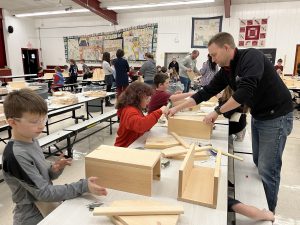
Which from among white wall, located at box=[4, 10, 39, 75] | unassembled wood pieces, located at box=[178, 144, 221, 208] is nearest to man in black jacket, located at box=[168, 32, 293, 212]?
unassembled wood pieces, located at box=[178, 144, 221, 208]

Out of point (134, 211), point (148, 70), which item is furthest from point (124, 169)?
point (148, 70)

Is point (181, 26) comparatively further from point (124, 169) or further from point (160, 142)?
point (124, 169)

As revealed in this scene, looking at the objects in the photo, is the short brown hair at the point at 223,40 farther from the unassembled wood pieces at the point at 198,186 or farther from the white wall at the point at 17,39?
the white wall at the point at 17,39

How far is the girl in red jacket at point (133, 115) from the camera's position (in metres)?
1.94

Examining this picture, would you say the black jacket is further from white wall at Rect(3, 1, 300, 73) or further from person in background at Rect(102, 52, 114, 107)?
white wall at Rect(3, 1, 300, 73)

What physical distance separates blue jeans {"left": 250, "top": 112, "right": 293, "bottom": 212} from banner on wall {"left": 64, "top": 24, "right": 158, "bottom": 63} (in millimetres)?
9632

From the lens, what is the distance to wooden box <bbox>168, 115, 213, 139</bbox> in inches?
81.0

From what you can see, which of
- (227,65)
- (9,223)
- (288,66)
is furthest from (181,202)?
(288,66)

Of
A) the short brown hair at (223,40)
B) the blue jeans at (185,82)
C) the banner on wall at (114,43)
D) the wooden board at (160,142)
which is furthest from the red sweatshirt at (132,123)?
the banner on wall at (114,43)

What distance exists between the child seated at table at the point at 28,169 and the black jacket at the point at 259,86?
3.88ft

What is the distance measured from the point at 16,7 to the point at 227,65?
39.6 feet

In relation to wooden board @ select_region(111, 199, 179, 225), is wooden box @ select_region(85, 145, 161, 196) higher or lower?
higher

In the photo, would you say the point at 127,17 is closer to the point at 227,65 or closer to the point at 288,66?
the point at 288,66

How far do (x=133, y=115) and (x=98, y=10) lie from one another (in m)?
9.18
